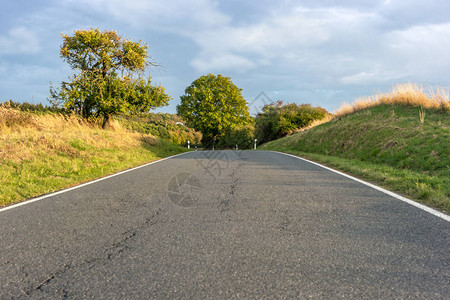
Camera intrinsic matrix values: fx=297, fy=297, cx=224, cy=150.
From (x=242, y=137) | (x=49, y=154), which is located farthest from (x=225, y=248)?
(x=242, y=137)

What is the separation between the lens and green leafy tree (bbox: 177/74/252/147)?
122 feet

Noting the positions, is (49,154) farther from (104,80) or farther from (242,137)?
(242,137)

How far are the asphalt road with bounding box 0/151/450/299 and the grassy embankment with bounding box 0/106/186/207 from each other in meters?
1.93

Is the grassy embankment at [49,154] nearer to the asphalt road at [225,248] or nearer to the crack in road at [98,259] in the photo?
the asphalt road at [225,248]

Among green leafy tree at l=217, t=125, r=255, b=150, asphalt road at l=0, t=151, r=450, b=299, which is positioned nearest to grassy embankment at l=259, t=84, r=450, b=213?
asphalt road at l=0, t=151, r=450, b=299

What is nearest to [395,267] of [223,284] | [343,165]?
[223,284]

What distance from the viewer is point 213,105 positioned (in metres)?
37.6

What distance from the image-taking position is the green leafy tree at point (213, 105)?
3712 cm

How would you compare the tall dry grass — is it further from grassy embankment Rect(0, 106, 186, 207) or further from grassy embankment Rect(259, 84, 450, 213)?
grassy embankment Rect(259, 84, 450, 213)

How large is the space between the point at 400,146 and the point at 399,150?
1.04 ft

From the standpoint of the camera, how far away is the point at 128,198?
18.0 ft

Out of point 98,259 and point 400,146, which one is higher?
point 400,146

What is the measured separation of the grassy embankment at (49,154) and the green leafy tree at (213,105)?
20879 mm

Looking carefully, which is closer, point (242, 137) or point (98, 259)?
point (98, 259)
